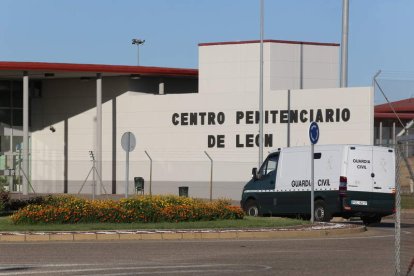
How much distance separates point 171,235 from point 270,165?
935 centimetres

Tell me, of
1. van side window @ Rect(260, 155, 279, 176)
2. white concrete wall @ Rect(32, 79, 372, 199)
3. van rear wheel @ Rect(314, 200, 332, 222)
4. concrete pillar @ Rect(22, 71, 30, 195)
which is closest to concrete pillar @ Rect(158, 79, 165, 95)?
white concrete wall @ Rect(32, 79, 372, 199)

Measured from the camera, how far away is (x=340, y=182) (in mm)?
27469

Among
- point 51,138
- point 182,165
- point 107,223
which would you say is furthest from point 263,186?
point 51,138

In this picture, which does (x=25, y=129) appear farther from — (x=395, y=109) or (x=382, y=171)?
(x=382, y=171)

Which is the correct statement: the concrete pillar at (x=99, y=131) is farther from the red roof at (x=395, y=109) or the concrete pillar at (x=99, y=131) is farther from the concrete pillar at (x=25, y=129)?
the red roof at (x=395, y=109)

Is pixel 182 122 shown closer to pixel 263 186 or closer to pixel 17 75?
pixel 17 75

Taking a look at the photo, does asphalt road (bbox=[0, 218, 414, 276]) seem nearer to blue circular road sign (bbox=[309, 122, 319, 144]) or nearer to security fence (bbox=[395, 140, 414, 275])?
security fence (bbox=[395, 140, 414, 275])

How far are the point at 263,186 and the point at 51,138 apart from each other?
26.1 metres

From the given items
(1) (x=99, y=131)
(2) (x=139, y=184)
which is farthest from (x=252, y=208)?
(1) (x=99, y=131)

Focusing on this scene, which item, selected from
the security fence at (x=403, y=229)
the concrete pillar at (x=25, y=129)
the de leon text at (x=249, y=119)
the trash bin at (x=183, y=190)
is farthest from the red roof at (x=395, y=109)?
the security fence at (x=403, y=229)

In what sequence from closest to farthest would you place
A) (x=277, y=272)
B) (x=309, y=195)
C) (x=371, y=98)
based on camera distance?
1. (x=277, y=272)
2. (x=309, y=195)
3. (x=371, y=98)

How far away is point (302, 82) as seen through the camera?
49.2 m

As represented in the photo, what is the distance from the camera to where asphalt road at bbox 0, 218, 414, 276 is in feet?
47.6

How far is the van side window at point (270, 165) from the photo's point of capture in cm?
3006
